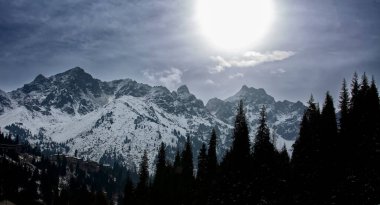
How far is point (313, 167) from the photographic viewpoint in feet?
235

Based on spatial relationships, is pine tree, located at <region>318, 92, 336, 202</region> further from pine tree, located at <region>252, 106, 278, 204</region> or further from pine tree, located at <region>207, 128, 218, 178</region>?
pine tree, located at <region>207, 128, 218, 178</region>

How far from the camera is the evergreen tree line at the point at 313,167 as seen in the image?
201 feet

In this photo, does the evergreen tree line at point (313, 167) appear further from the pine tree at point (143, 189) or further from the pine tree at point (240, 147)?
the pine tree at point (143, 189)

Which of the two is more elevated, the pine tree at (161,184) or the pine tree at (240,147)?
the pine tree at (240,147)

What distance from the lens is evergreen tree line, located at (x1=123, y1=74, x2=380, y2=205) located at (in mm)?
61344

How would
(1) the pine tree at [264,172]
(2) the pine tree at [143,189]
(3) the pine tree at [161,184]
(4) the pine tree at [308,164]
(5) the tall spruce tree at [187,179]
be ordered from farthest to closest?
(2) the pine tree at [143,189] < (3) the pine tree at [161,184] < (5) the tall spruce tree at [187,179] < (1) the pine tree at [264,172] < (4) the pine tree at [308,164]

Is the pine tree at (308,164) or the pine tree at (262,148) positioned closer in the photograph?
the pine tree at (308,164)

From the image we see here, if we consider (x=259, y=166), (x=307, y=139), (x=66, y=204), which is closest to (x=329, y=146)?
(x=307, y=139)

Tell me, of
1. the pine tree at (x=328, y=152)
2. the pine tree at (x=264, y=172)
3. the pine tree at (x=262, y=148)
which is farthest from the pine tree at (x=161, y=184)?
the pine tree at (x=328, y=152)

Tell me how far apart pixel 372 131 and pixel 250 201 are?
22085 mm

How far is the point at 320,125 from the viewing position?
268 ft

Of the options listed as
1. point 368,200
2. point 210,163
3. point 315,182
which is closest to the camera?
point 368,200

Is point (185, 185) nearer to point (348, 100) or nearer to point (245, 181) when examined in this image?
point (245, 181)

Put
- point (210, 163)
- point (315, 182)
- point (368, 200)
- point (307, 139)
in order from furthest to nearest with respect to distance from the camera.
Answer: point (210, 163) → point (307, 139) → point (315, 182) → point (368, 200)
